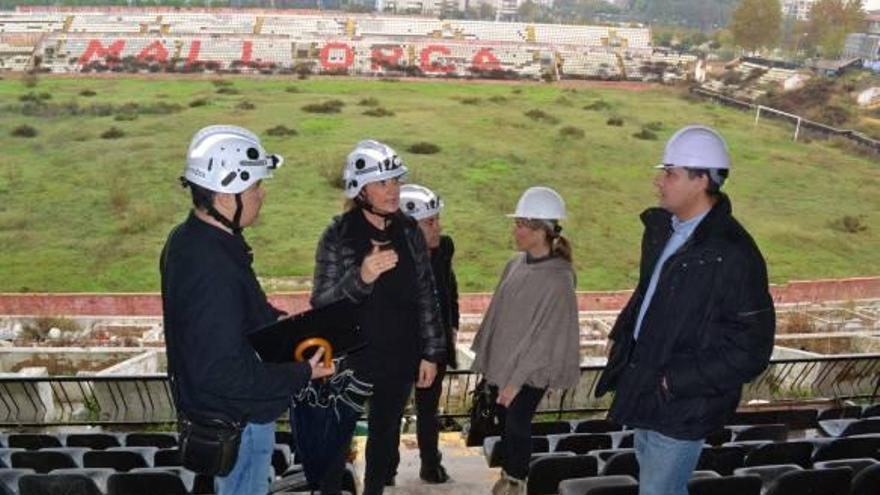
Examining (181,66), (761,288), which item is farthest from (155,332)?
(181,66)

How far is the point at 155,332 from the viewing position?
1292cm

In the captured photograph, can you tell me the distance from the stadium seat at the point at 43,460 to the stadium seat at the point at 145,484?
2.51 ft

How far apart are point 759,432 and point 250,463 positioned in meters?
3.29

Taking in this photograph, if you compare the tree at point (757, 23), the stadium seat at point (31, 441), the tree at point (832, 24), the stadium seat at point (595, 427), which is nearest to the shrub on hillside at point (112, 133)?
the stadium seat at point (31, 441)

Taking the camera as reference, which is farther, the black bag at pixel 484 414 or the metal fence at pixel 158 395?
the metal fence at pixel 158 395

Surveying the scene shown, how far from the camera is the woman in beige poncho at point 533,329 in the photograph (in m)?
3.61

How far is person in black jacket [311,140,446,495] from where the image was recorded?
3117 mm

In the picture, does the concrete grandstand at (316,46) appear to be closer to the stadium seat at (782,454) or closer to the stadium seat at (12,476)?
the stadium seat at (12,476)

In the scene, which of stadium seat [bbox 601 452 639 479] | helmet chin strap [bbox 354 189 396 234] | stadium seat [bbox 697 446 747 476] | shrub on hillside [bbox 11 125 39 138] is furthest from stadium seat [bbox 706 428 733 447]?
shrub on hillside [bbox 11 125 39 138]

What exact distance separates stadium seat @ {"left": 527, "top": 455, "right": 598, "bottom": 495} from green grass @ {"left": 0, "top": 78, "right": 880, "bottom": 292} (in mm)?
12540

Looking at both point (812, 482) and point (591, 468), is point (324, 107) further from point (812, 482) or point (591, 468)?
point (812, 482)

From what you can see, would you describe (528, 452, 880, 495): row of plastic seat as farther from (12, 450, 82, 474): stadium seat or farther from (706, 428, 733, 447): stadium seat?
(12, 450, 82, 474): stadium seat

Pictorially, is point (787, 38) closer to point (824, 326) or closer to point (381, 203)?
point (824, 326)

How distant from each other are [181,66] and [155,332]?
42.7m
